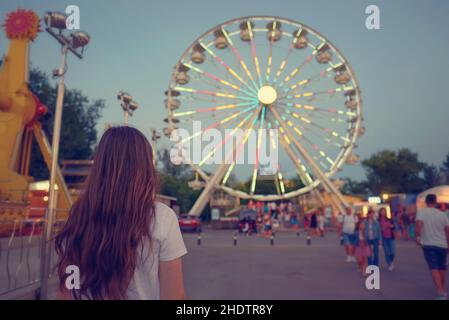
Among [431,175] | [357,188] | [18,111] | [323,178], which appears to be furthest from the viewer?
[357,188]

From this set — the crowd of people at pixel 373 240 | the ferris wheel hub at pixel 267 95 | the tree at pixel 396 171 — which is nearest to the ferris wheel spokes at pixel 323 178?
the ferris wheel hub at pixel 267 95

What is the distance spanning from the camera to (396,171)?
59.3m

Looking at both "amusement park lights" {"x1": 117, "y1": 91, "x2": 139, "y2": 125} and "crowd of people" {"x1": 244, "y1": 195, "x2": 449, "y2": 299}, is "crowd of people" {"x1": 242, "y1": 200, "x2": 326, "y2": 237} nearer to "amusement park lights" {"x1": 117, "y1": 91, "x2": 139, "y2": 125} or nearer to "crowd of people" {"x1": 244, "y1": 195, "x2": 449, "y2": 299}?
"crowd of people" {"x1": 244, "y1": 195, "x2": 449, "y2": 299}

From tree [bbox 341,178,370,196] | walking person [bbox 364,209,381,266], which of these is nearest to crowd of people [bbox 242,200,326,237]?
walking person [bbox 364,209,381,266]

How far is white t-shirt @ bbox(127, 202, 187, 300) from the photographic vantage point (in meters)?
1.63

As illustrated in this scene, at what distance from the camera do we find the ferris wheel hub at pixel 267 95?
25.9 meters

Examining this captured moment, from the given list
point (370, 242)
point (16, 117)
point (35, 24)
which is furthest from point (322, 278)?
point (35, 24)

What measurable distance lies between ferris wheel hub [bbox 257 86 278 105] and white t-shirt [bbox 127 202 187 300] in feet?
80.9

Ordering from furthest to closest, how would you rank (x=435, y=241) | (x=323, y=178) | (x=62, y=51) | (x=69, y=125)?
(x=69, y=125)
(x=323, y=178)
(x=62, y=51)
(x=435, y=241)

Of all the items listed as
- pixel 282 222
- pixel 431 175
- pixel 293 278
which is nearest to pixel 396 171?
pixel 431 175

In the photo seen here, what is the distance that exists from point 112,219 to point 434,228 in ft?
19.1

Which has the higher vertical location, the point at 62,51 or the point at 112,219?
the point at 62,51

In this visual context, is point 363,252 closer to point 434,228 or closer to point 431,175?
point 434,228
